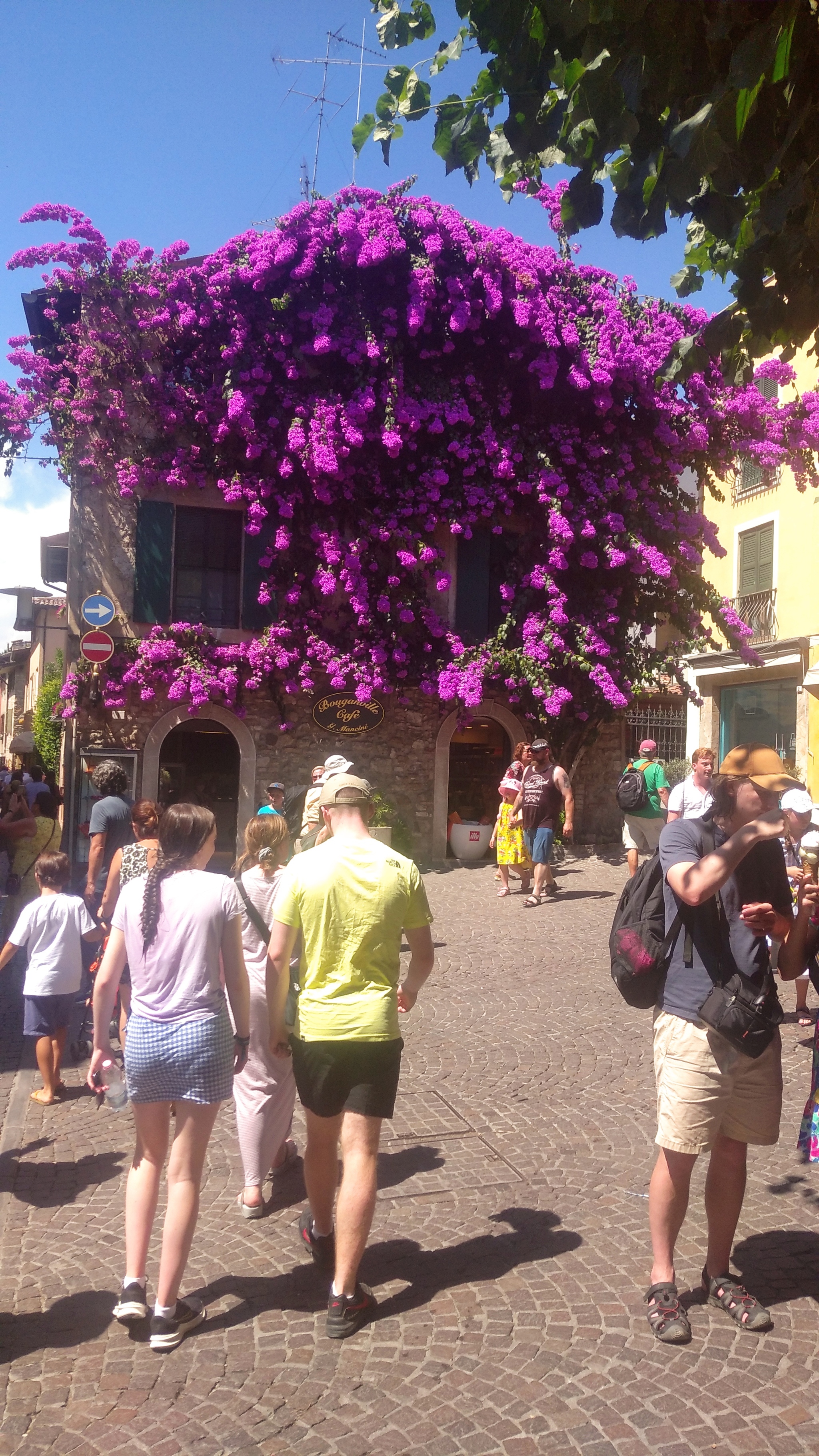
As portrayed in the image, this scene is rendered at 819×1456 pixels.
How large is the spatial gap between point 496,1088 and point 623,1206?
170 centimetres

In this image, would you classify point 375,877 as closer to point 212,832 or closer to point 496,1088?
point 212,832

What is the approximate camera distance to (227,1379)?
10.6 ft

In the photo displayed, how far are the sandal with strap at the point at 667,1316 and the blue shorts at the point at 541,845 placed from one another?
8.78 metres

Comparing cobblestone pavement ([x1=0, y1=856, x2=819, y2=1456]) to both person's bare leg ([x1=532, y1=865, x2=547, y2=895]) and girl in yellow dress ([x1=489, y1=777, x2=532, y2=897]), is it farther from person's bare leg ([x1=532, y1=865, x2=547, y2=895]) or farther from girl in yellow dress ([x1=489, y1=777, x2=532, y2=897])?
girl in yellow dress ([x1=489, y1=777, x2=532, y2=897])

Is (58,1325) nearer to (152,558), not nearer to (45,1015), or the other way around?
(45,1015)

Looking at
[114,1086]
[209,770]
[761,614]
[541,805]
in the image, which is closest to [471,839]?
[209,770]

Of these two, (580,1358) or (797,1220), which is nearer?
(580,1358)

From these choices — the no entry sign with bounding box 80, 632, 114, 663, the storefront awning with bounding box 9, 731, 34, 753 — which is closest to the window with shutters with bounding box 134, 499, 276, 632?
the no entry sign with bounding box 80, 632, 114, 663

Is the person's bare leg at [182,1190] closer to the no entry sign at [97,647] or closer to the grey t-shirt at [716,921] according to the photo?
the grey t-shirt at [716,921]

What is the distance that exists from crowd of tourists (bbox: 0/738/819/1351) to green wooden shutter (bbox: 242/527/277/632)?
13.1 m

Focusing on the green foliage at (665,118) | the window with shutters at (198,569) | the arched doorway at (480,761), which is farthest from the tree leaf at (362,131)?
the arched doorway at (480,761)

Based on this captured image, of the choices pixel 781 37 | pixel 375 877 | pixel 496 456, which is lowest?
pixel 375 877

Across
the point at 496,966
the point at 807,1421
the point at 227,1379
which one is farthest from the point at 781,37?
the point at 496,966

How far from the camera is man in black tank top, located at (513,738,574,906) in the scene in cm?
1226
